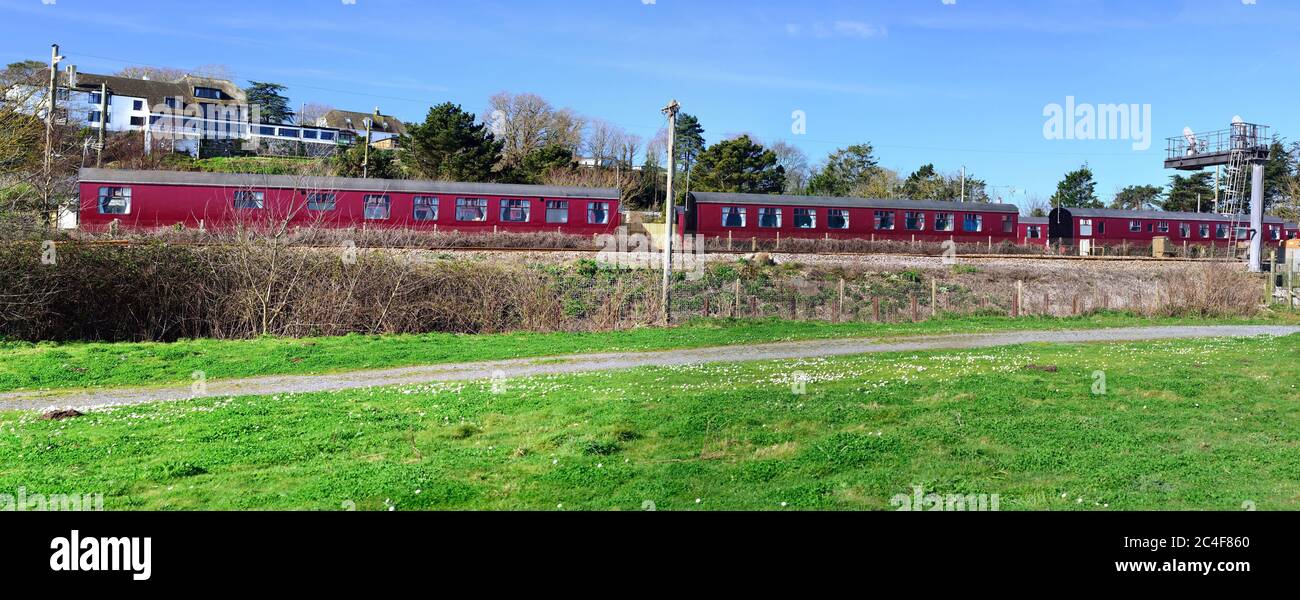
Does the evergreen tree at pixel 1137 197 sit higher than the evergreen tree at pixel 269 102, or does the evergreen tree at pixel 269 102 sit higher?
the evergreen tree at pixel 269 102

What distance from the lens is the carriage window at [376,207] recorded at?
3672cm

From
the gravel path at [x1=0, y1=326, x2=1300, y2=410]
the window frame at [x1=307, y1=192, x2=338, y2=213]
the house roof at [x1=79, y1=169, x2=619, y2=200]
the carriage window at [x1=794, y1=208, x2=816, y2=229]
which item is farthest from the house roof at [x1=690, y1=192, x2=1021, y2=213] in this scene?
the gravel path at [x1=0, y1=326, x2=1300, y2=410]

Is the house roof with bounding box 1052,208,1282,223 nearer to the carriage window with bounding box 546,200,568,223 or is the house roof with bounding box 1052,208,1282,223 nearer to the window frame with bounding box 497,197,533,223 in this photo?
the carriage window with bounding box 546,200,568,223

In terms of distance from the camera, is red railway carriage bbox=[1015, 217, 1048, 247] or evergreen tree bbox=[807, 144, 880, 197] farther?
evergreen tree bbox=[807, 144, 880, 197]

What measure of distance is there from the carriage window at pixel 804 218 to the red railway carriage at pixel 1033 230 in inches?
621

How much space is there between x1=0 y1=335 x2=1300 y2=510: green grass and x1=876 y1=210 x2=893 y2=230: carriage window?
33.8m

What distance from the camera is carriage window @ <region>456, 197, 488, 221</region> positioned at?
126ft

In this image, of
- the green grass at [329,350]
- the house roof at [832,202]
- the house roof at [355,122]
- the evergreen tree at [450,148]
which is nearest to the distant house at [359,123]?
the house roof at [355,122]

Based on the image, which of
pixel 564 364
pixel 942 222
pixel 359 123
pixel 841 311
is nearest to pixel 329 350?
pixel 564 364

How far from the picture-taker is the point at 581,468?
8.00 metres

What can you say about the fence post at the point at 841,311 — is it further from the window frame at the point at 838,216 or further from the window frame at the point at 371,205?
the window frame at the point at 838,216

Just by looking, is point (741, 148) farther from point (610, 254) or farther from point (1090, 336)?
point (1090, 336)

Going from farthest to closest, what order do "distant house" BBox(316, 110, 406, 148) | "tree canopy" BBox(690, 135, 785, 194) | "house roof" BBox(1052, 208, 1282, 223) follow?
1. "distant house" BBox(316, 110, 406, 148)
2. "tree canopy" BBox(690, 135, 785, 194)
3. "house roof" BBox(1052, 208, 1282, 223)
